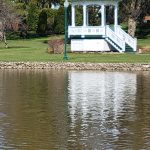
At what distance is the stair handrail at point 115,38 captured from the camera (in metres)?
53.6

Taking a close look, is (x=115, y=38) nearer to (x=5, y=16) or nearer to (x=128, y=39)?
(x=128, y=39)

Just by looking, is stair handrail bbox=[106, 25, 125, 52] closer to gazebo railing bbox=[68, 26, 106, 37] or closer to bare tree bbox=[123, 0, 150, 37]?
gazebo railing bbox=[68, 26, 106, 37]

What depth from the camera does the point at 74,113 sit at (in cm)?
2053

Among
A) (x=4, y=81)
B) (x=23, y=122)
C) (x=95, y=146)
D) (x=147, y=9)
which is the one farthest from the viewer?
(x=147, y=9)

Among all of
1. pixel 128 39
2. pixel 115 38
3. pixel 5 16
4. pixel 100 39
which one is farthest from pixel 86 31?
pixel 5 16

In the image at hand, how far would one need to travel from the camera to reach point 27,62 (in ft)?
145

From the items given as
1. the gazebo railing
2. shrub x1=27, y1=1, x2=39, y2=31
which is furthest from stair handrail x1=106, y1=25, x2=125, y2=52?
shrub x1=27, y1=1, x2=39, y2=31

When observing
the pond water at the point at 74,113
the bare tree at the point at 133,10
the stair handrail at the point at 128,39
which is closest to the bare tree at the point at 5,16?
the bare tree at the point at 133,10

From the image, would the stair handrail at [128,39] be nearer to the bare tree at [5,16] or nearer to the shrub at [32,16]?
the bare tree at [5,16]

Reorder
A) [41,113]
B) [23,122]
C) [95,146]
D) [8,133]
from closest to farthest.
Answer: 1. [95,146]
2. [8,133]
3. [23,122]
4. [41,113]

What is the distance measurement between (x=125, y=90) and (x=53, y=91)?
A: 3.20m

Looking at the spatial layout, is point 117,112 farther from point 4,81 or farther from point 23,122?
point 4,81

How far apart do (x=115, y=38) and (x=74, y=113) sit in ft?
112

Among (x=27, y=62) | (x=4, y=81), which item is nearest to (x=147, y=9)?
(x=27, y=62)
